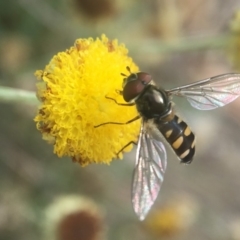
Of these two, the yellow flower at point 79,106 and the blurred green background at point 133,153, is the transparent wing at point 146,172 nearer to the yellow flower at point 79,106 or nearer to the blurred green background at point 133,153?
the yellow flower at point 79,106

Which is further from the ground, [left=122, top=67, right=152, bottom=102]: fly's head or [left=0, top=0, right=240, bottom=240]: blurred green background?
[left=0, top=0, right=240, bottom=240]: blurred green background

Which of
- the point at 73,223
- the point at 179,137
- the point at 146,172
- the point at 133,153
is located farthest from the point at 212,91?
the point at 133,153

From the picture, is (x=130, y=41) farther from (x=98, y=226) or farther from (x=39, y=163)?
(x=98, y=226)

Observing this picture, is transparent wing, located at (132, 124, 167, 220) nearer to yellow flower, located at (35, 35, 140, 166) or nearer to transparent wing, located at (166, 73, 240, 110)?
yellow flower, located at (35, 35, 140, 166)

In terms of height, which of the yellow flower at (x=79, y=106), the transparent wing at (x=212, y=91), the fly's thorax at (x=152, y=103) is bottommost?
the yellow flower at (x=79, y=106)

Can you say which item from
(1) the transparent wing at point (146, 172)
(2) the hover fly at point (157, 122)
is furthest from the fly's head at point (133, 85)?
(1) the transparent wing at point (146, 172)

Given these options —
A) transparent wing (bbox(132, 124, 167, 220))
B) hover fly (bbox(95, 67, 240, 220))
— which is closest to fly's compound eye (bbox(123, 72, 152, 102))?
hover fly (bbox(95, 67, 240, 220))

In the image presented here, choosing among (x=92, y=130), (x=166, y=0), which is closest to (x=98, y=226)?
(x=92, y=130)
